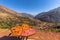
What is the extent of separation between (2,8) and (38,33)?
12.3 metres

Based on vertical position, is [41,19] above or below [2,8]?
below

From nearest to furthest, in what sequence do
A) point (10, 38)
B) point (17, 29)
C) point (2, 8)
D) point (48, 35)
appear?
point (17, 29)
point (10, 38)
point (48, 35)
point (2, 8)

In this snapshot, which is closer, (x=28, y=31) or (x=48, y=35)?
(x=28, y=31)

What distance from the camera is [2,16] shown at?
675 inches

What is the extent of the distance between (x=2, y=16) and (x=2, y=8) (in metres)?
2.03

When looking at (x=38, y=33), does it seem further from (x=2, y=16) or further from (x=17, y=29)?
(x=2, y=16)

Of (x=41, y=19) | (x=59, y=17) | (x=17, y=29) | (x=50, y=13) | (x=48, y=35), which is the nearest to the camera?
(x=17, y=29)

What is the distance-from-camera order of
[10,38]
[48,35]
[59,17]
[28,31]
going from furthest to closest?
[59,17] < [48,35] < [10,38] < [28,31]

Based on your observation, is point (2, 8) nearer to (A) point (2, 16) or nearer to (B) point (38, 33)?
(A) point (2, 16)

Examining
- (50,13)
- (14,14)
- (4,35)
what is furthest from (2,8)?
(4,35)

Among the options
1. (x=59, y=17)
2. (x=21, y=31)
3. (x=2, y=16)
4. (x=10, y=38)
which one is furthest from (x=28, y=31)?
(x=2, y=16)

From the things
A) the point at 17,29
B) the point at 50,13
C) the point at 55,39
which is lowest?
the point at 55,39

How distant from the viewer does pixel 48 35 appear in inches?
281

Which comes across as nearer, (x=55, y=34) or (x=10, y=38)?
(x=10, y=38)
